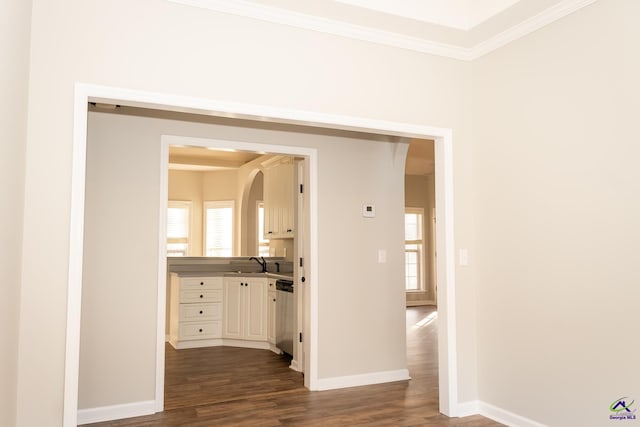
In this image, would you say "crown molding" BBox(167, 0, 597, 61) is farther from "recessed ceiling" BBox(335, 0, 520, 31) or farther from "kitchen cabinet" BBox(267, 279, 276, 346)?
"kitchen cabinet" BBox(267, 279, 276, 346)

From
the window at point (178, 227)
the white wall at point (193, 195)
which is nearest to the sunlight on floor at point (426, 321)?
the white wall at point (193, 195)

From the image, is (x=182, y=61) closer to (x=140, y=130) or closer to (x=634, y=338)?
(x=140, y=130)

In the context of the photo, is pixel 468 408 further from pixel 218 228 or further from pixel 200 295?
pixel 218 228

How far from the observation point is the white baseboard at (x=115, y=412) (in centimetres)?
361

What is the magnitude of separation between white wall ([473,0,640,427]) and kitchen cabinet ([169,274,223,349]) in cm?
385

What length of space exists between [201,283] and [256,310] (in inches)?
32.8

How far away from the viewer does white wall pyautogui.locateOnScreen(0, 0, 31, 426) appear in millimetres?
1908

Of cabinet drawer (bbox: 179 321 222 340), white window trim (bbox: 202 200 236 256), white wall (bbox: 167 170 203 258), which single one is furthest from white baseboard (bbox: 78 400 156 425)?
white wall (bbox: 167 170 203 258)

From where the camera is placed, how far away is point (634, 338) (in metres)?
2.67

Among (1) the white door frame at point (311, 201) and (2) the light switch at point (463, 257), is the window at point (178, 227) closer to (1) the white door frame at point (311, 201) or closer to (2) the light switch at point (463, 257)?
(1) the white door frame at point (311, 201)

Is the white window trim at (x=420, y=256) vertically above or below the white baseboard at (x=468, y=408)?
above

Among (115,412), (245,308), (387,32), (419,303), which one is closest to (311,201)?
(387,32)

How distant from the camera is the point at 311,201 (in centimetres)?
452

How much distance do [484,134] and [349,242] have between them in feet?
5.18
